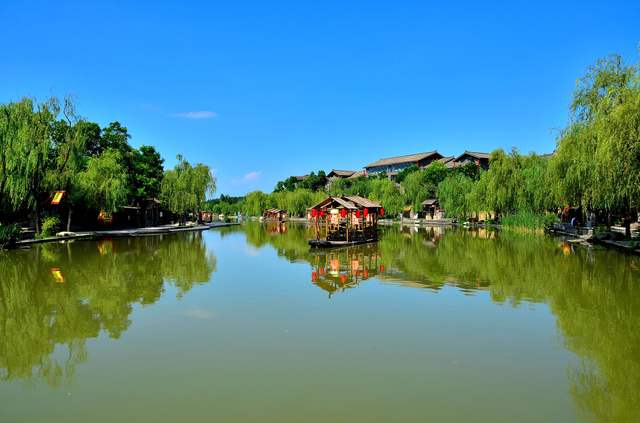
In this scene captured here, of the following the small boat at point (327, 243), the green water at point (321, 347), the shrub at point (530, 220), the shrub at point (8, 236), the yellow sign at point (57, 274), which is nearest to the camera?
the green water at point (321, 347)

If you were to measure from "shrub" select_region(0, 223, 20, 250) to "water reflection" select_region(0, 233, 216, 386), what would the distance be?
1.46 meters

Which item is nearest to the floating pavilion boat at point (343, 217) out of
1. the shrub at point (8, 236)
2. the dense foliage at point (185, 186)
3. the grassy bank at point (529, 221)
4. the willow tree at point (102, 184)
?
the grassy bank at point (529, 221)

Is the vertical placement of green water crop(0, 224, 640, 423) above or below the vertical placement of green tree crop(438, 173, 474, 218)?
below

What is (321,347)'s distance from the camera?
6.16 m

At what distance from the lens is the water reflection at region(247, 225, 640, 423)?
4.90 m

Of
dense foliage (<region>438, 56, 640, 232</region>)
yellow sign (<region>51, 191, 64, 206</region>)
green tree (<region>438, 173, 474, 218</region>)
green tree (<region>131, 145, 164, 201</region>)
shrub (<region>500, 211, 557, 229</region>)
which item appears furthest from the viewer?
green tree (<region>438, 173, 474, 218</region>)

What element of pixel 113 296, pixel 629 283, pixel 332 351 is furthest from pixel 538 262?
pixel 113 296

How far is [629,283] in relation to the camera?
419 inches

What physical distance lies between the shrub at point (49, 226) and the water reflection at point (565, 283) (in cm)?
1257

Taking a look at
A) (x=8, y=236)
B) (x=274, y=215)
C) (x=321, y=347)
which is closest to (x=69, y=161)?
(x=8, y=236)

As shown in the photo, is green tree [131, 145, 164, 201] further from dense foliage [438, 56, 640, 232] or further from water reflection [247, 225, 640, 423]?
dense foliage [438, 56, 640, 232]

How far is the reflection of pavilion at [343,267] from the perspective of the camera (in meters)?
11.4

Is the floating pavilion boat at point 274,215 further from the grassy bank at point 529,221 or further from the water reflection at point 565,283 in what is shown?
the water reflection at point 565,283

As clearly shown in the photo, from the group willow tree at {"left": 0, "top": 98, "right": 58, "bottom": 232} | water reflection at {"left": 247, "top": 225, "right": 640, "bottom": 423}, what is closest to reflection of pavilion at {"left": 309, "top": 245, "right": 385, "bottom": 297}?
water reflection at {"left": 247, "top": 225, "right": 640, "bottom": 423}
